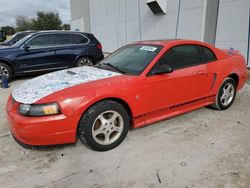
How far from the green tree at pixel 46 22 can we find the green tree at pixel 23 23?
5618mm

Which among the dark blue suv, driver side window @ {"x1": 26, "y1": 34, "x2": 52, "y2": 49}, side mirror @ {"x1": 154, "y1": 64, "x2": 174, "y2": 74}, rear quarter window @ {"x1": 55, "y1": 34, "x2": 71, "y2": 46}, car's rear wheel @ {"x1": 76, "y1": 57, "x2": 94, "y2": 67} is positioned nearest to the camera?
side mirror @ {"x1": 154, "y1": 64, "x2": 174, "y2": 74}

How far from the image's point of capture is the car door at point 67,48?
772cm

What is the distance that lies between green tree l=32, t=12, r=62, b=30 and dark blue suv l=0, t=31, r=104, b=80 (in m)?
52.2

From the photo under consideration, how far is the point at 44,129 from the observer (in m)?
2.55

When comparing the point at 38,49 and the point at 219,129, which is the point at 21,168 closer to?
the point at 219,129

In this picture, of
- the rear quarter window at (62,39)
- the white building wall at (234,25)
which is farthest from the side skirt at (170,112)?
the rear quarter window at (62,39)

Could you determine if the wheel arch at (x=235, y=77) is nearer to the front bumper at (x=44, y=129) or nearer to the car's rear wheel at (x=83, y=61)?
the front bumper at (x=44, y=129)

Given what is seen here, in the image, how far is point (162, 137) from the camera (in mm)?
3309

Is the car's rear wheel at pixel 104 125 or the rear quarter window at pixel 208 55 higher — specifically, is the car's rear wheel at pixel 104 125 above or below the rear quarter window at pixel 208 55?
below

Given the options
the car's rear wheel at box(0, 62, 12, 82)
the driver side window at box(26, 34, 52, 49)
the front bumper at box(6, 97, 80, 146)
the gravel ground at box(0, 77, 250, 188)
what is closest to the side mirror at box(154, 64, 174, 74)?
the gravel ground at box(0, 77, 250, 188)

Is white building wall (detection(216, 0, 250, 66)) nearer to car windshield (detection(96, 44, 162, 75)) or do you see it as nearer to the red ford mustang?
the red ford mustang

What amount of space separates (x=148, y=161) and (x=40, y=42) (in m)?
6.48

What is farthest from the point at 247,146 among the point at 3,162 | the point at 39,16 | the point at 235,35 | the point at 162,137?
the point at 39,16

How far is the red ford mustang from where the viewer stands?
2.60 meters
